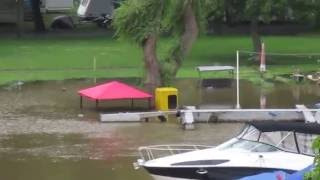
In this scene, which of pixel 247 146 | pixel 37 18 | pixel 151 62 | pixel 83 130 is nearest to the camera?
pixel 247 146

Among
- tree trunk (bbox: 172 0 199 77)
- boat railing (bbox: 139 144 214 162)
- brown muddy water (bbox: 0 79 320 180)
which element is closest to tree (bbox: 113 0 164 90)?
tree trunk (bbox: 172 0 199 77)

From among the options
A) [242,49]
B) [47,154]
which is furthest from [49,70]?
[47,154]

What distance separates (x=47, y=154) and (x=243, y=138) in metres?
5.95

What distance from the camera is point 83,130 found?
945 inches

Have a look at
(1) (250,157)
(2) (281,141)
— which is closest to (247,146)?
(1) (250,157)

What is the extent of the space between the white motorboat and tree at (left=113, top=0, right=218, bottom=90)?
13767 mm

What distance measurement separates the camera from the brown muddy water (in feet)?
62.2

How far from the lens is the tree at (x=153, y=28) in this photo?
3027cm

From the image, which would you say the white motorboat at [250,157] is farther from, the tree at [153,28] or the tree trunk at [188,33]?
the tree trunk at [188,33]

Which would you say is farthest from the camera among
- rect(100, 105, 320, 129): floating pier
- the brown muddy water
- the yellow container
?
the yellow container

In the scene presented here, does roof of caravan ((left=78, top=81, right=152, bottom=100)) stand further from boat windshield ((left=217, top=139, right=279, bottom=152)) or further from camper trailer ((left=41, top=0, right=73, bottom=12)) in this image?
camper trailer ((left=41, top=0, right=73, bottom=12))

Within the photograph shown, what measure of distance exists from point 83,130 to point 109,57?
18.6 m

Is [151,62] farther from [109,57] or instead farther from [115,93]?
[109,57]

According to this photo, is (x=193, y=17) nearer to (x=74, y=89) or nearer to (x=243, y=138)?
(x=74, y=89)
